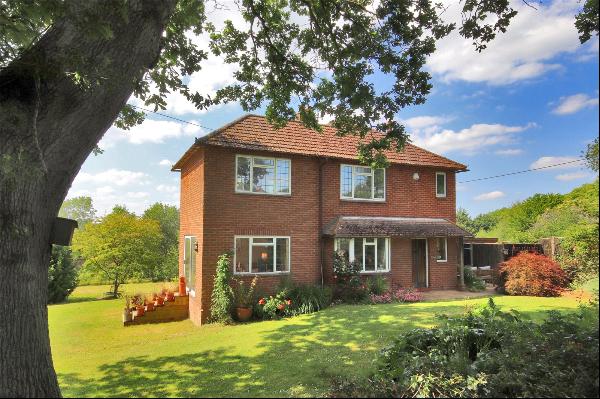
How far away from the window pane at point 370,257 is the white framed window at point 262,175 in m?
4.29

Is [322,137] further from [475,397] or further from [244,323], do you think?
[475,397]

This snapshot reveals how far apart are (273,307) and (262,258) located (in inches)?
75.6

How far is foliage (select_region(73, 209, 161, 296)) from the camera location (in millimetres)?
18562

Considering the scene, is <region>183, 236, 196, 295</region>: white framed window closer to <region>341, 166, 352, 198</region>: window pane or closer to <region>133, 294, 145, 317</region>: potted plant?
<region>133, 294, 145, 317</region>: potted plant

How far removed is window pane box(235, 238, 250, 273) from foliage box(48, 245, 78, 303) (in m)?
10.1

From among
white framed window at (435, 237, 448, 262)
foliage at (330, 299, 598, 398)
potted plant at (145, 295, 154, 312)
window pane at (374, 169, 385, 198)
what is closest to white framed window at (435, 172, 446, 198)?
white framed window at (435, 237, 448, 262)

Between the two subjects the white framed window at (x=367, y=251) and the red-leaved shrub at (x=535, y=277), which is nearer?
the red-leaved shrub at (x=535, y=277)

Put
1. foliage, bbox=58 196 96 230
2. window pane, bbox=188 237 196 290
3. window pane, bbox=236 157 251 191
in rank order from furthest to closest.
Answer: foliage, bbox=58 196 96 230
window pane, bbox=188 237 196 290
window pane, bbox=236 157 251 191

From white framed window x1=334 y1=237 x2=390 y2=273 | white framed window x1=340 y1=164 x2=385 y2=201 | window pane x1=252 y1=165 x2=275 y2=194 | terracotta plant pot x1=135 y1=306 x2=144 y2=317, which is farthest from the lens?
white framed window x1=340 y1=164 x2=385 y2=201

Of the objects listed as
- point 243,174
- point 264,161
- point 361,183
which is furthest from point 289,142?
point 361,183

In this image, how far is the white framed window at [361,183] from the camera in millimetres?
15117

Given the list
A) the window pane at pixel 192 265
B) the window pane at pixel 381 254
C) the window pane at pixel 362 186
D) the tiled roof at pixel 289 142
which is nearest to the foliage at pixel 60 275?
the tiled roof at pixel 289 142

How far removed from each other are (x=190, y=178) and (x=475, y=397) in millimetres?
13147

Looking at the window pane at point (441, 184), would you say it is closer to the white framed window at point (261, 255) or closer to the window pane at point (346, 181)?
the window pane at point (346, 181)
